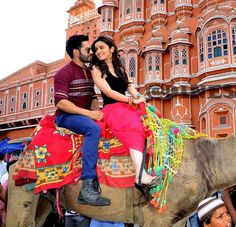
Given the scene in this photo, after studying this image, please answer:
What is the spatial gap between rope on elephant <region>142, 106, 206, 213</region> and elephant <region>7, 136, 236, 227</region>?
0.08 metres

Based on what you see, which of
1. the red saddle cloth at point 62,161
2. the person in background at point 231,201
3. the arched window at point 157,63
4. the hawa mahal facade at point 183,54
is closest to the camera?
the red saddle cloth at point 62,161

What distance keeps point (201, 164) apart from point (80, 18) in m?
34.3

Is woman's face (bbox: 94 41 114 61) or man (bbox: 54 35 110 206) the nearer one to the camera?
man (bbox: 54 35 110 206)

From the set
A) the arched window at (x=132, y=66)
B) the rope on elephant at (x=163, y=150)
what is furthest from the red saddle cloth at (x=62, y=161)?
the arched window at (x=132, y=66)

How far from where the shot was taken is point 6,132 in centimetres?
3625

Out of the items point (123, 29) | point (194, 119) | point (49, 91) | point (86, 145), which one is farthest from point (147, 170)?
point (49, 91)

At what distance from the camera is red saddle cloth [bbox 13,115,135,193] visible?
11.0 feet

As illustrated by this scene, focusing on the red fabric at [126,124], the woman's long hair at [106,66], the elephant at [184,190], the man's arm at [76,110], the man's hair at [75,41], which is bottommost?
the elephant at [184,190]

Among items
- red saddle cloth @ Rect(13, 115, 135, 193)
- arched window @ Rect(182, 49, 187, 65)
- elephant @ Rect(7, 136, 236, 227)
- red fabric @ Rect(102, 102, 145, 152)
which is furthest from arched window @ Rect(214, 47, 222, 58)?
red saddle cloth @ Rect(13, 115, 135, 193)

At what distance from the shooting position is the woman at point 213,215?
3.60 metres

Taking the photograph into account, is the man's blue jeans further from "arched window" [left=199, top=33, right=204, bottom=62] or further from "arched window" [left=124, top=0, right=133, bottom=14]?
"arched window" [left=124, top=0, right=133, bottom=14]

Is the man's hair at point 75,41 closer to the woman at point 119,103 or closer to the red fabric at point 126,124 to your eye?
the woman at point 119,103

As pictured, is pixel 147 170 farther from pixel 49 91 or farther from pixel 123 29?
pixel 49 91

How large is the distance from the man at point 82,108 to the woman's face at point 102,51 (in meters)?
0.23
